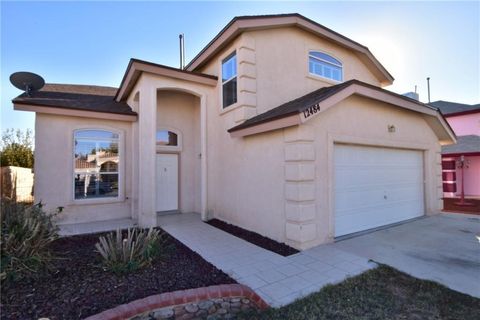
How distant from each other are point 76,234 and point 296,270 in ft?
20.0

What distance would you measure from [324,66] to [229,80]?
383 centimetres

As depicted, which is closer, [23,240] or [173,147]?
[23,240]

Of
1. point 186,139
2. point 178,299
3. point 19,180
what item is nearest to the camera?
point 178,299

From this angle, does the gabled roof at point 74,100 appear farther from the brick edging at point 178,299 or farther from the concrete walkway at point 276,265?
the brick edging at point 178,299

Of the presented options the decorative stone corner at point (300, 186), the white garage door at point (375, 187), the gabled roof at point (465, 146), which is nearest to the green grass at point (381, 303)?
the decorative stone corner at point (300, 186)

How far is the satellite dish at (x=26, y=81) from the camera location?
27.7 feet

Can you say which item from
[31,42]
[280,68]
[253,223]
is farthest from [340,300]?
[31,42]

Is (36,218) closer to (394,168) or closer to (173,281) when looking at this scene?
(173,281)

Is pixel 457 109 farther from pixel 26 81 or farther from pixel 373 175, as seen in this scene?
pixel 26 81

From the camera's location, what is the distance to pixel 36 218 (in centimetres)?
472

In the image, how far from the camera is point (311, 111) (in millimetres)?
5422

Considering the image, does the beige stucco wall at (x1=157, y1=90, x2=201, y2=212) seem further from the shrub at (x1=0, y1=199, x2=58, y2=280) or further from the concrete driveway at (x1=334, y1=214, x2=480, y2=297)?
the concrete driveway at (x1=334, y1=214, x2=480, y2=297)

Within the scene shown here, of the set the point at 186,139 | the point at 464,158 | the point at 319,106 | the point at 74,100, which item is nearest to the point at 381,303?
the point at 319,106

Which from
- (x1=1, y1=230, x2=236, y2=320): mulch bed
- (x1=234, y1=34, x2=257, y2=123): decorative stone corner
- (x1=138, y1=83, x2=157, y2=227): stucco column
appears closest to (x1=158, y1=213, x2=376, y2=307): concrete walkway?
→ (x1=1, y1=230, x2=236, y2=320): mulch bed
